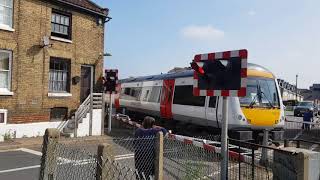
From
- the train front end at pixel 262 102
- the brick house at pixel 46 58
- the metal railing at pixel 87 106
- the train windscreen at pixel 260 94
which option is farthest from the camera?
the metal railing at pixel 87 106

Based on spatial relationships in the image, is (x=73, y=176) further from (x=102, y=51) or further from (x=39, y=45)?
(x=102, y=51)

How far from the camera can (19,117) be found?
19484 mm

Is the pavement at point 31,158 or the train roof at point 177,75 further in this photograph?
the train roof at point 177,75

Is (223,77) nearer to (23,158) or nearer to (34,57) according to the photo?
(23,158)

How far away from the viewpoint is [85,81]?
23.5 m

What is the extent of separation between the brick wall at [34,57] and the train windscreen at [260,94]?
9403 millimetres

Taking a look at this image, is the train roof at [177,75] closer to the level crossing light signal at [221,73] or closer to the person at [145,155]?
the level crossing light signal at [221,73]

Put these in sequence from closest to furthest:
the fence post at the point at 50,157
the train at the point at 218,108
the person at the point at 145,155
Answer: the fence post at the point at 50,157 < the person at the point at 145,155 < the train at the point at 218,108

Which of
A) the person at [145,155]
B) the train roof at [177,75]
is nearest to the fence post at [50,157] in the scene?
the person at [145,155]

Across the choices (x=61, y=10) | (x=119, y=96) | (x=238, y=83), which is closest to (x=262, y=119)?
(x=238, y=83)

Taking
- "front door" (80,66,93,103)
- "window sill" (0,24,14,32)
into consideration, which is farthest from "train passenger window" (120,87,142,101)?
"window sill" (0,24,14,32)

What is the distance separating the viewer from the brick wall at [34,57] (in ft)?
63.3

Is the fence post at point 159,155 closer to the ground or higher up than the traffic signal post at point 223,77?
closer to the ground

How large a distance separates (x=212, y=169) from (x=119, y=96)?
24766 millimetres
